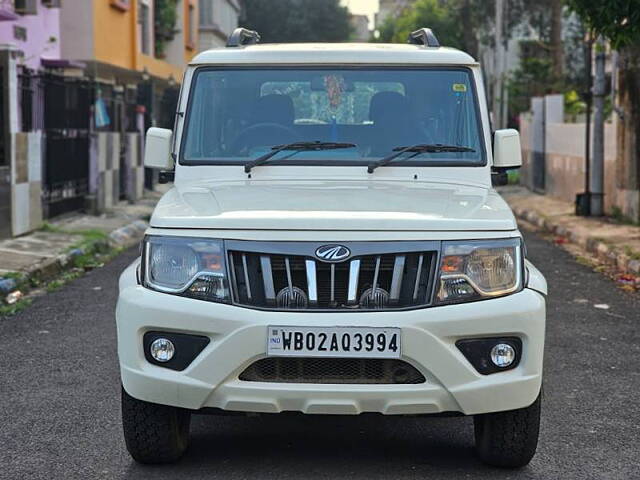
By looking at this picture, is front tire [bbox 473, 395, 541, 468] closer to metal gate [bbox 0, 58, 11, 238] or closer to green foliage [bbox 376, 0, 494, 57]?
metal gate [bbox 0, 58, 11, 238]

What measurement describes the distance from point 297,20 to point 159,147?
61.4 meters

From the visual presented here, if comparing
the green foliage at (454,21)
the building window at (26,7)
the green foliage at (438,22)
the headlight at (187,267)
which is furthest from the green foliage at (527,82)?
the headlight at (187,267)

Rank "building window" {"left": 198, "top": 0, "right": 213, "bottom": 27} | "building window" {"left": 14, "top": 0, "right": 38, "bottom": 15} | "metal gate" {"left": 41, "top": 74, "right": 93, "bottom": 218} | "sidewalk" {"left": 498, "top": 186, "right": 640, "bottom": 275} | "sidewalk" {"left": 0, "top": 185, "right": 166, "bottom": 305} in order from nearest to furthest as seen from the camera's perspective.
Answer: "sidewalk" {"left": 0, "top": 185, "right": 166, "bottom": 305} < "sidewalk" {"left": 498, "top": 186, "right": 640, "bottom": 275} < "metal gate" {"left": 41, "top": 74, "right": 93, "bottom": 218} < "building window" {"left": 14, "top": 0, "right": 38, "bottom": 15} < "building window" {"left": 198, "top": 0, "right": 213, "bottom": 27}

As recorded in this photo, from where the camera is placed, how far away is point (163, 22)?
35594mm

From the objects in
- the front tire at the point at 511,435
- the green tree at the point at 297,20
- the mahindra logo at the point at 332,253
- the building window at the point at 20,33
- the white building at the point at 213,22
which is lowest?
the front tire at the point at 511,435

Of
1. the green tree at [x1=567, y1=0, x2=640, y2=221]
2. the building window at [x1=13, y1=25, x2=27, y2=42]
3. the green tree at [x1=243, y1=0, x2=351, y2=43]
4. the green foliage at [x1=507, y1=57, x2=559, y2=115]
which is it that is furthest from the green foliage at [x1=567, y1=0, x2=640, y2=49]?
the green tree at [x1=243, y1=0, x2=351, y2=43]

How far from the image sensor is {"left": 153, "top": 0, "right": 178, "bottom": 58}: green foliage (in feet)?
116

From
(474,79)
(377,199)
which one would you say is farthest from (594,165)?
(377,199)

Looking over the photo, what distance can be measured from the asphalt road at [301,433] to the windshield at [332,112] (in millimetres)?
1383

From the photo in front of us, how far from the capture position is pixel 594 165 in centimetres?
2000

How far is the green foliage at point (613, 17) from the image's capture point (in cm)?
1328

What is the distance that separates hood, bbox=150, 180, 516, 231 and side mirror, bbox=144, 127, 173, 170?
0.43m

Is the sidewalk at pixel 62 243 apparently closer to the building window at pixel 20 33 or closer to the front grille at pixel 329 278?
the building window at pixel 20 33

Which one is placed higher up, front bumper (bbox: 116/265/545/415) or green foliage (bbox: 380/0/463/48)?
green foliage (bbox: 380/0/463/48)
